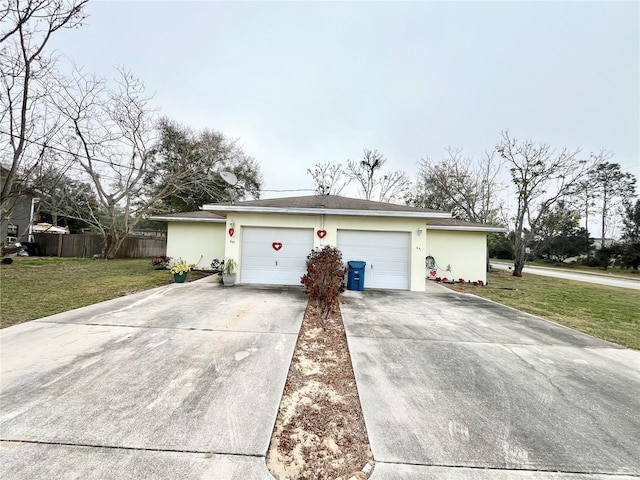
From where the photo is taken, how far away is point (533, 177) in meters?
15.1

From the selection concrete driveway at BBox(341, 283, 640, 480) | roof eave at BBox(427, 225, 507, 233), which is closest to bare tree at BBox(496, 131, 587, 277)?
roof eave at BBox(427, 225, 507, 233)

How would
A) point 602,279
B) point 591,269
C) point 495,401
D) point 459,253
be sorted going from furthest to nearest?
point 591,269 → point 602,279 → point 459,253 → point 495,401

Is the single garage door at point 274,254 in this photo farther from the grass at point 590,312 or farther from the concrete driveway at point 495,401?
the grass at point 590,312

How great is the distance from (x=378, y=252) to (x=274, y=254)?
344 cm

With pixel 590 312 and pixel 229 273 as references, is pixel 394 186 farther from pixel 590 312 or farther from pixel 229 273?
pixel 229 273

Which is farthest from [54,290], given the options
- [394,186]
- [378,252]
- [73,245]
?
[394,186]

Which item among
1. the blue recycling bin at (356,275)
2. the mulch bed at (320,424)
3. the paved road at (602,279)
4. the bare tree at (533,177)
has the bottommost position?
the mulch bed at (320,424)

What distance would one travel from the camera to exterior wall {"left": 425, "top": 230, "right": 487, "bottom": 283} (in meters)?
11.2

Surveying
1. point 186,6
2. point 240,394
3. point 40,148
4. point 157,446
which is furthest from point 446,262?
point 40,148

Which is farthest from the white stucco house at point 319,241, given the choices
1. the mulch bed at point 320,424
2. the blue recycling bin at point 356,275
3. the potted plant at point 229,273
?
the mulch bed at point 320,424

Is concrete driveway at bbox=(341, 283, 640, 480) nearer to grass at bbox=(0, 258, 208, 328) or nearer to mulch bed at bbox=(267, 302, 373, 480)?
mulch bed at bbox=(267, 302, 373, 480)

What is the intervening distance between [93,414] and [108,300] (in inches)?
188

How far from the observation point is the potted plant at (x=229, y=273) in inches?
323

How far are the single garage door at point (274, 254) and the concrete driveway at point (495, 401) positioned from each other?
4.11 meters
